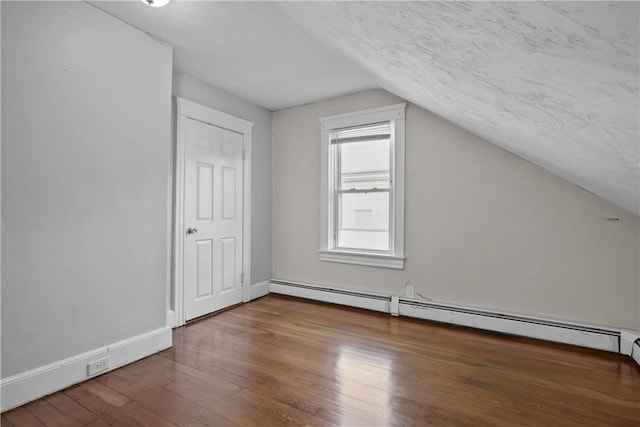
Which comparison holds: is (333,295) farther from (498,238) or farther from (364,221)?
(498,238)

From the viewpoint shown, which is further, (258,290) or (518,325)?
(258,290)

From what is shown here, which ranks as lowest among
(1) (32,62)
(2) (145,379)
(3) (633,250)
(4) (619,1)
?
(2) (145,379)

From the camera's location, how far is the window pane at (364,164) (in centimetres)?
370

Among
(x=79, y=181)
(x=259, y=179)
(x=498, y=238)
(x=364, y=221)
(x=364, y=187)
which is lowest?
(x=498, y=238)

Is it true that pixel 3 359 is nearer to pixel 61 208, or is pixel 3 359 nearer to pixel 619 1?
pixel 61 208

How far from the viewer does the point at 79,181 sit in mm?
2098

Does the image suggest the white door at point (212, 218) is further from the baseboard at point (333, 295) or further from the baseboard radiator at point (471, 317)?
the baseboard radiator at point (471, 317)

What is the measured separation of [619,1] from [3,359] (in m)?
2.89

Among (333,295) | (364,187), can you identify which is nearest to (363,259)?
(333,295)

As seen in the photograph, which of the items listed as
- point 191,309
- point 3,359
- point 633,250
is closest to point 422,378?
point 633,250

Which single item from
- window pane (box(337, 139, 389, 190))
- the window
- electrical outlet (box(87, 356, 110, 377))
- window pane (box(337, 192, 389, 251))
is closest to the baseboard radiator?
the window

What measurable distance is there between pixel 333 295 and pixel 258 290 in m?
1.01

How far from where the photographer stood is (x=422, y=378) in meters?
2.14

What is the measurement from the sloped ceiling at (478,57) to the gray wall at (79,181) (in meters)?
0.36
